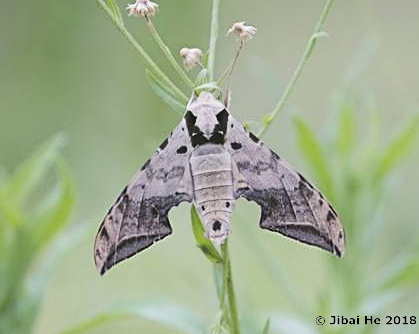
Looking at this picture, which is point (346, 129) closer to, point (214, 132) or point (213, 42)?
point (214, 132)

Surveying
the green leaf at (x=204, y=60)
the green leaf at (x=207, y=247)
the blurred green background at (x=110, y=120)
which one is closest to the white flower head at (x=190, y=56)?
the green leaf at (x=204, y=60)

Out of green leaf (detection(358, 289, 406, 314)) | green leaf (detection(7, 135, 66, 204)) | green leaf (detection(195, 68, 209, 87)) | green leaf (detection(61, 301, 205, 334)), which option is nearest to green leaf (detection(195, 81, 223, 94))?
green leaf (detection(195, 68, 209, 87))

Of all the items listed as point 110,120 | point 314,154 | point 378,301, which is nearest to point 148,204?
point 314,154

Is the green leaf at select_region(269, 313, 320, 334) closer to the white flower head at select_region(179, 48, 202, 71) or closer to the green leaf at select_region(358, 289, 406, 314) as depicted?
the green leaf at select_region(358, 289, 406, 314)

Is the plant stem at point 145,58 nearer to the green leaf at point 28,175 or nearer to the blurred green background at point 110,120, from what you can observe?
the green leaf at point 28,175

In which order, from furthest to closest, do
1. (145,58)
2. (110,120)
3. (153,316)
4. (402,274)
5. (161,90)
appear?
(110,120) → (402,274) → (153,316) → (161,90) → (145,58)
